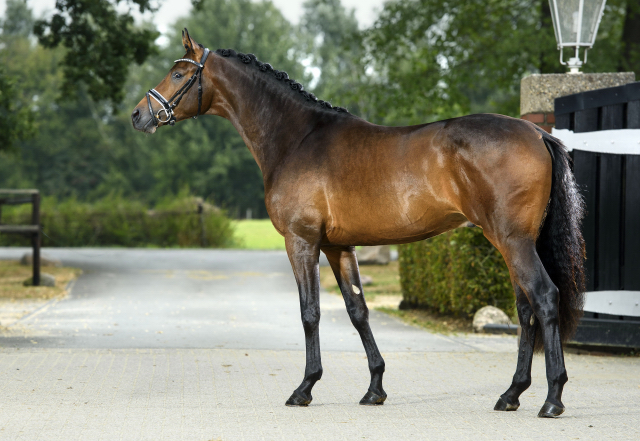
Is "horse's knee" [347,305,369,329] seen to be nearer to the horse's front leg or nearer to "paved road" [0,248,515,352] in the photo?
the horse's front leg

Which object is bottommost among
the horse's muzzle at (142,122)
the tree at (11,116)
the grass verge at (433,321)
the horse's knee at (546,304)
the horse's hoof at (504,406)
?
the grass verge at (433,321)

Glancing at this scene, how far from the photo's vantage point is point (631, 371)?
5.92 meters

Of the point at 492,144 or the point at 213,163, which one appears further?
the point at 213,163

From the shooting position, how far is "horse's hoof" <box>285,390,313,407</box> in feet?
15.3

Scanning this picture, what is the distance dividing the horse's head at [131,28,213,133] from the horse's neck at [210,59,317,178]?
0.55ft

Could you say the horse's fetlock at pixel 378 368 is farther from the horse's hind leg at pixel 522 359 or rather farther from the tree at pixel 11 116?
the tree at pixel 11 116

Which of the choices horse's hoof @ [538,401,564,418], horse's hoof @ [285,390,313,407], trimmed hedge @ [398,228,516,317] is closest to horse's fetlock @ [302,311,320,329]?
horse's hoof @ [285,390,313,407]

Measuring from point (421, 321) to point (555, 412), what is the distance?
5051 millimetres

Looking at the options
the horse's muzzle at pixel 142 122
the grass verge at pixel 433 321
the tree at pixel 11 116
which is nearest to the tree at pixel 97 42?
the tree at pixel 11 116

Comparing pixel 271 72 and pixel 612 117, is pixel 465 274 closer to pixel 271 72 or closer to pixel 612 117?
pixel 612 117

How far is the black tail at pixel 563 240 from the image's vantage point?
14.5ft

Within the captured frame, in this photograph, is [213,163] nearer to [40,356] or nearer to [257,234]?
[257,234]

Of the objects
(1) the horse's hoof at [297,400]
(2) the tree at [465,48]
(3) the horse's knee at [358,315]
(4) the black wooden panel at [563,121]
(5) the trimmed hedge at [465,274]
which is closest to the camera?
(1) the horse's hoof at [297,400]

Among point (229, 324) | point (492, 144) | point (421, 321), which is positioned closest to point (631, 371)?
point (492, 144)
